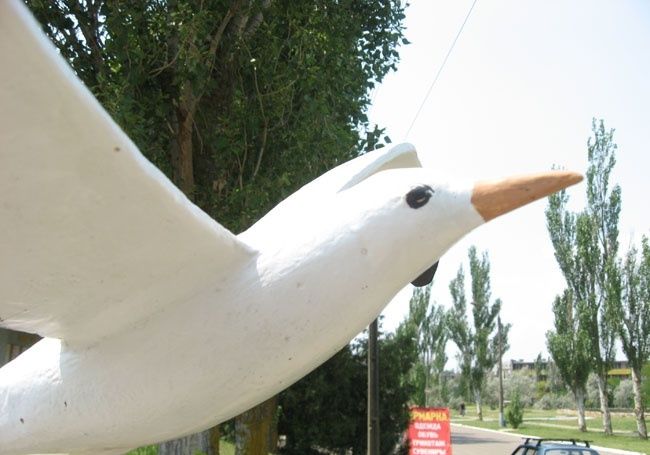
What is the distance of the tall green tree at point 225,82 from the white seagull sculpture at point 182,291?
4.23 meters

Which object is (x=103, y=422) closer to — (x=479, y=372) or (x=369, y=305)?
(x=369, y=305)

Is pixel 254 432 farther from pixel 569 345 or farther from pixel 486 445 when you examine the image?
pixel 569 345

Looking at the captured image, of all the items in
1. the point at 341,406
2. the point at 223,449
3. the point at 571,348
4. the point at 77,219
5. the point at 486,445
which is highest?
the point at 571,348

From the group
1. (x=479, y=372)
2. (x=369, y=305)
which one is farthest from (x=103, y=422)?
(x=479, y=372)

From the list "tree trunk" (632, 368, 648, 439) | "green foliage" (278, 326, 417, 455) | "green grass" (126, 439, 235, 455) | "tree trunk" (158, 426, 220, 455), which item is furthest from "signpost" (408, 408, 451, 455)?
"tree trunk" (632, 368, 648, 439)

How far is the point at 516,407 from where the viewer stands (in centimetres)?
3048

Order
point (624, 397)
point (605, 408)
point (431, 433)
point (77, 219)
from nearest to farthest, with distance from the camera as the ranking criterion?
1. point (77, 219)
2. point (431, 433)
3. point (605, 408)
4. point (624, 397)

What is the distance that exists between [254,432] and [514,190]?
8.27 metres

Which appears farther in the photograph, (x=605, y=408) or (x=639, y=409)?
(x=605, y=408)

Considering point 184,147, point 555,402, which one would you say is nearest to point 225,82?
point 184,147

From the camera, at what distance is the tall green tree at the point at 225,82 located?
622 centimetres

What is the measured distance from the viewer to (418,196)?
6.66 feet

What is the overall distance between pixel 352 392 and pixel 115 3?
781 centimetres

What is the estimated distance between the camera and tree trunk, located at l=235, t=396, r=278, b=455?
30.9ft
